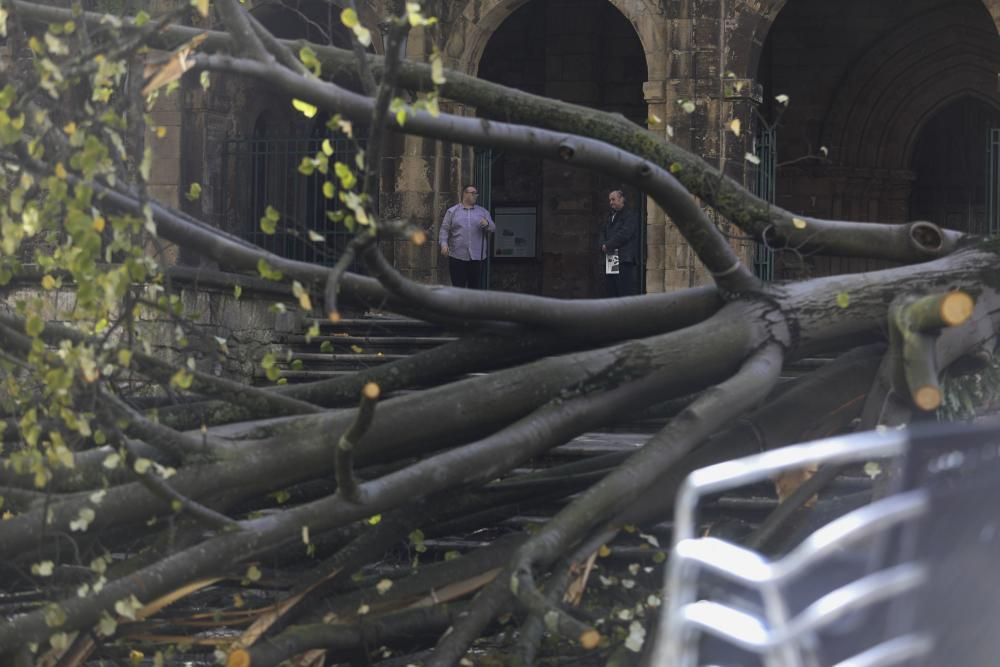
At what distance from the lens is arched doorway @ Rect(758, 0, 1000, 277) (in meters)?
21.4

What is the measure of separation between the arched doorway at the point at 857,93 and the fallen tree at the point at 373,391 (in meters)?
14.3

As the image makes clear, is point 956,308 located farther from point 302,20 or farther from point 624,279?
point 302,20

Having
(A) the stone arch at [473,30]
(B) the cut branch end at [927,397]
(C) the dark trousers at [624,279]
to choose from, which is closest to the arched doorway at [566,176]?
(A) the stone arch at [473,30]

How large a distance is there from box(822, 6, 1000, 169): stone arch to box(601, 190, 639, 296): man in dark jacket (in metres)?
5.78

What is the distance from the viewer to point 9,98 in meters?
5.54

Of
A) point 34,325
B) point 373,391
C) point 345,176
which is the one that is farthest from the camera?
point 34,325

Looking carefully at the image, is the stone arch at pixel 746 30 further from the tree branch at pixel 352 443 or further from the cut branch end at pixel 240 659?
the cut branch end at pixel 240 659

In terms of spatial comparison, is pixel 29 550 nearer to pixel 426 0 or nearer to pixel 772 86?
pixel 426 0

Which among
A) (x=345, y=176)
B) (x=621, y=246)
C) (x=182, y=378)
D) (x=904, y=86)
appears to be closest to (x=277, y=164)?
(x=621, y=246)

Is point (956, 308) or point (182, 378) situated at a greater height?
point (956, 308)

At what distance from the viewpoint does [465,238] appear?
1655 cm

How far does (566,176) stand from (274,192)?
14.3 ft

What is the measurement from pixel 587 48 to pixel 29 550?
55.7 ft

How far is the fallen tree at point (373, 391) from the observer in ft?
18.7
